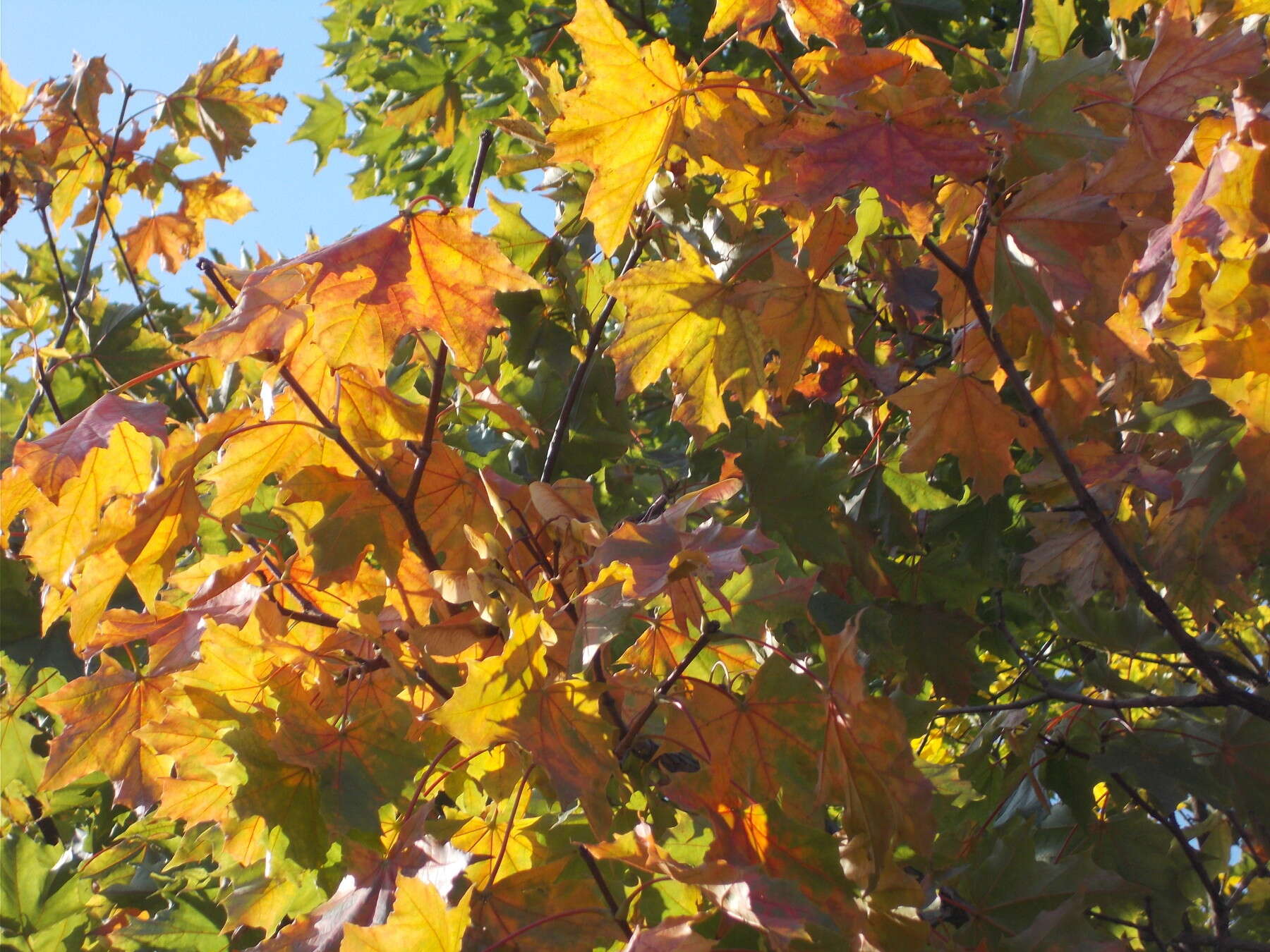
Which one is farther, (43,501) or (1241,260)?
(43,501)

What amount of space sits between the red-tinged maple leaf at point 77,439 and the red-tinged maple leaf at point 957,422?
133 centimetres

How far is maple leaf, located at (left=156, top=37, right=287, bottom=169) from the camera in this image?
3217 millimetres

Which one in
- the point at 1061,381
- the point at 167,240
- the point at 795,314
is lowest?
the point at 1061,381

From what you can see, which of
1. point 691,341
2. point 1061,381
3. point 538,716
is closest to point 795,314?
point 691,341

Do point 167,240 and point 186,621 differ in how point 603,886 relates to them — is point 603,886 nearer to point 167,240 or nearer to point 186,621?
point 186,621

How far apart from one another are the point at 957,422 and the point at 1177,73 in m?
0.71

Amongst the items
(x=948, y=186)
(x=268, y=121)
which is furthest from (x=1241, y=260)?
(x=268, y=121)

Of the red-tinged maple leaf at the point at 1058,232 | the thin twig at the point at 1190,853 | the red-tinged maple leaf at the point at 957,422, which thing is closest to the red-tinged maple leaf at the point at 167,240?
the red-tinged maple leaf at the point at 957,422

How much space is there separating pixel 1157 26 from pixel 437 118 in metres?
3.29

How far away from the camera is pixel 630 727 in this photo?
4.20ft

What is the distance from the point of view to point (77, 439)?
142cm

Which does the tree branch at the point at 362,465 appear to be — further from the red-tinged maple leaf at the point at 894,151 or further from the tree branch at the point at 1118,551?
the tree branch at the point at 1118,551

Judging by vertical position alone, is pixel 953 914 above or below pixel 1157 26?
below

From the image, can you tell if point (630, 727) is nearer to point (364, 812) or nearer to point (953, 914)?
point (364, 812)
